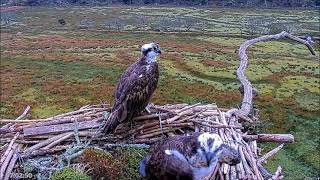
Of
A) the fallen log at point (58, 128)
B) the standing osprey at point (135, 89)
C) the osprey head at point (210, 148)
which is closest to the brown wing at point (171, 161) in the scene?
the osprey head at point (210, 148)

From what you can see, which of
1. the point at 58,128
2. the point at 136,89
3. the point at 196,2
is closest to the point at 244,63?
the point at 136,89

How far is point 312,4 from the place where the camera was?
386 ft

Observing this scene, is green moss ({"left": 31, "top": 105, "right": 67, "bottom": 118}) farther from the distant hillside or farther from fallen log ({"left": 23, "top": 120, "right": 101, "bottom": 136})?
the distant hillside

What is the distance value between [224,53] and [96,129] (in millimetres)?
42793

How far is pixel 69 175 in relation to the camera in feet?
26.0

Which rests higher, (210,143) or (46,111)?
(210,143)

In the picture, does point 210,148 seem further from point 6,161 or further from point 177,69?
point 177,69

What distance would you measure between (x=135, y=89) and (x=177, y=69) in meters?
32.6

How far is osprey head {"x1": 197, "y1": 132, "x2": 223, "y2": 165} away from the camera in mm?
6645

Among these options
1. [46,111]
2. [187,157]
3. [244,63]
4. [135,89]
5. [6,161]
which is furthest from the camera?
[46,111]

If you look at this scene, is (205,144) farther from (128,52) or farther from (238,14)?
(238,14)

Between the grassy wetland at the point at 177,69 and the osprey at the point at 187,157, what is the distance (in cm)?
613

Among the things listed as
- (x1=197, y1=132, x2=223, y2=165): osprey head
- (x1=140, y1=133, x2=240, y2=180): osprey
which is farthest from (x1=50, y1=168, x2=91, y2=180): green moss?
(x1=197, y1=132, x2=223, y2=165): osprey head

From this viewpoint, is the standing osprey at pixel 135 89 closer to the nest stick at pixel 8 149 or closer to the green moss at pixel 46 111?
the nest stick at pixel 8 149
